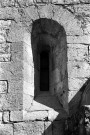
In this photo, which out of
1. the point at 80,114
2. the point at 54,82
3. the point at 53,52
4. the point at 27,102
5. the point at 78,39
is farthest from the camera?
the point at 53,52

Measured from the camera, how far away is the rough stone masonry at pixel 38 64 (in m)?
4.59

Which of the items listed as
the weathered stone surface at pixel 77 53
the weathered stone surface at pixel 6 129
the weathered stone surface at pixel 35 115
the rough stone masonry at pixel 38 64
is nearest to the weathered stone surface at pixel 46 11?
the rough stone masonry at pixel 38 64

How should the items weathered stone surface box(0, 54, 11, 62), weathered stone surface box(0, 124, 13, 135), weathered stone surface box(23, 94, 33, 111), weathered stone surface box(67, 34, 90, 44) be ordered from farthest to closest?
weathered stone surface box(67, 34, 90, 44)
weathered stone surface box(0, 54, 11, 62)
weathered stone surface box(23, 94, 33, 111)
weathered stone surface box(0, 124, 13, 135)

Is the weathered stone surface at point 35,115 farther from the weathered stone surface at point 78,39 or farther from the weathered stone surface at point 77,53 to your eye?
the weathered stone surface at point 78,39

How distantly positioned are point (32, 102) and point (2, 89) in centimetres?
61

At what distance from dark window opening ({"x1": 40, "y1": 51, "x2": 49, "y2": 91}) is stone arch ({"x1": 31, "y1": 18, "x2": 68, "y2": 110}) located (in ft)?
0.35

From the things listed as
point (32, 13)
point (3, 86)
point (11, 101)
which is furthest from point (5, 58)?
point (32, 13)

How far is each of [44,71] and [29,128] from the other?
57.8 inches

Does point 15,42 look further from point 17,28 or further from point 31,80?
point 31,80

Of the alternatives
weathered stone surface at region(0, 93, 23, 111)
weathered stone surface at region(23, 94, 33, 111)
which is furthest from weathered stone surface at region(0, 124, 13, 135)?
weathered stone surface at region(23, 94, 33, 111)

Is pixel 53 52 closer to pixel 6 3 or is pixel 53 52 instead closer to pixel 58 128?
pixel 6 3

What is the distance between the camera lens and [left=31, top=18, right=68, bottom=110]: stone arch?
5031 millimetres

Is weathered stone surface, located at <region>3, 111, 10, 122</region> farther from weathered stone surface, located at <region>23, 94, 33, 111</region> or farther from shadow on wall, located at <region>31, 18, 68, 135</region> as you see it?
shadow on wall, located at <region>31, 18, 68, 135</region>

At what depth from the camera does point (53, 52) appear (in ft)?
18.1
